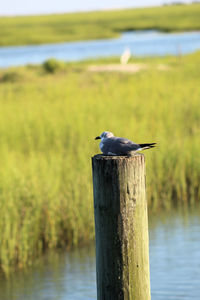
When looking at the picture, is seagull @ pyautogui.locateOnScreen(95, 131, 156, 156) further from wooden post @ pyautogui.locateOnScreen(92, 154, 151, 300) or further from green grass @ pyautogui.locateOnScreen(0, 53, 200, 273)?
green grass @ pyautogui.locateOnScreen(0, 53, 200, 273)

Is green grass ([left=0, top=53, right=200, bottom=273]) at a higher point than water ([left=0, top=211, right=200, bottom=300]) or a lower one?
higher

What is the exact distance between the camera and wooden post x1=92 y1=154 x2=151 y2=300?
2875 millimetres

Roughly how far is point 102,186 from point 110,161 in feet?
0.40

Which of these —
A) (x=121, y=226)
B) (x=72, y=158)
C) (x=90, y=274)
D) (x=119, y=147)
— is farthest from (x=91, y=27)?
(x=121, y=226)

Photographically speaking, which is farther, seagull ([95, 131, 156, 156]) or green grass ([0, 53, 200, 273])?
green grass ([0, 53, 200, 273])

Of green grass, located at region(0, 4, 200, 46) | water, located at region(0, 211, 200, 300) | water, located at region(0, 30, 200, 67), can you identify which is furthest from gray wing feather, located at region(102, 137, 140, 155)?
green grass, located at region(0, 4, 200, 46)

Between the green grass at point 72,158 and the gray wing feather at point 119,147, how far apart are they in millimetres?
2538

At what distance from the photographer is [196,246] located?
6.14 meters

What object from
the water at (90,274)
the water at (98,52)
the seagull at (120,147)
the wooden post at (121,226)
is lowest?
the water at (90,274)

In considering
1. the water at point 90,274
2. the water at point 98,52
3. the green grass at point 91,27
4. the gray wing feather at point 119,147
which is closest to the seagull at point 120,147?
the gray wing feather at point 119,147

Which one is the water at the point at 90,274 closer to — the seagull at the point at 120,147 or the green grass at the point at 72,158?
the green grass at the point at 72,158

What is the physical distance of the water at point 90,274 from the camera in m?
5.35

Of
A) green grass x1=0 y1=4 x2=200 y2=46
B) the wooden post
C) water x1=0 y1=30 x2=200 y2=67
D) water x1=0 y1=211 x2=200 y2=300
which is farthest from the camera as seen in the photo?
green grass x1=0 y1=4 x2=200 y2=46

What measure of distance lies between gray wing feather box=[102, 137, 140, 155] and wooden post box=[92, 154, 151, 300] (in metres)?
0.06
